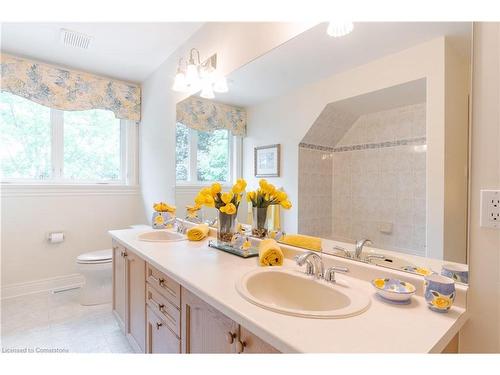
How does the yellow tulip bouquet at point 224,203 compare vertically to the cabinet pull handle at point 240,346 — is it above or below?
above


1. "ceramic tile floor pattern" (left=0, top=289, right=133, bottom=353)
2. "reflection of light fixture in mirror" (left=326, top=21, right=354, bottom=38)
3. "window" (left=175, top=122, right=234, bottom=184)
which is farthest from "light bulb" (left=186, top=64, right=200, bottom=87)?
"ceramic tile floor pattern" (left=0, top=289, right=133, bottom=353)

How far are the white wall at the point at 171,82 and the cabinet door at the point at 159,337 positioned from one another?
3.83ft

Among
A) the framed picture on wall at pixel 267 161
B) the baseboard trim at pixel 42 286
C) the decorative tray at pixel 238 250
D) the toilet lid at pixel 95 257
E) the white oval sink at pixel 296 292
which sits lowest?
the baseboard trim at pixel 42 286

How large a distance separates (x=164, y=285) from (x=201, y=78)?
1560mm

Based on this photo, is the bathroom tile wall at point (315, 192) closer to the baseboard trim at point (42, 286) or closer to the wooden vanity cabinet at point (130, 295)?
the wooden vanity cabinet at point (130, 295)

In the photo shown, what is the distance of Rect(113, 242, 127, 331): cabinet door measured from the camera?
5.75 ft

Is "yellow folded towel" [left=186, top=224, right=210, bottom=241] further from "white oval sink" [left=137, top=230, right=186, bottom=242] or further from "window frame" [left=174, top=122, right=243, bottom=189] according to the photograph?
"window frame" [left=174, top=122, right=243, bottom=189]

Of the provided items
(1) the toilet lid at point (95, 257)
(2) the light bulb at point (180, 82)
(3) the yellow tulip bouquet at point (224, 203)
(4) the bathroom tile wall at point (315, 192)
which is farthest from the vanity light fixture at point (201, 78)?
(1) the toilet lid at point (95, 257)

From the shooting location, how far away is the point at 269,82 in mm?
1562

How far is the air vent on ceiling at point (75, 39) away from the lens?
2068 mm

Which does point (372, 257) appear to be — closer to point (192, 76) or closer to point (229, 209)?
point (229, 209)

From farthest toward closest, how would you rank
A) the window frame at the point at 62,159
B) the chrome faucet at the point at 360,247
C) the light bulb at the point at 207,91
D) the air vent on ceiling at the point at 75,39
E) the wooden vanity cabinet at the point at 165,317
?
the window frame at the point at 62,159, the air vent on ceiling at the point at 75,39, the light bulb at the point at 207,91, the chrome faucet at the point at 360,247, the wooden vanity cabinet at the point at 165,317

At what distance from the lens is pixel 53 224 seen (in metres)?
2.65

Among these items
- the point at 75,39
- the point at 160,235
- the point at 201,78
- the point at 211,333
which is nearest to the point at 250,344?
the point at 211,333
